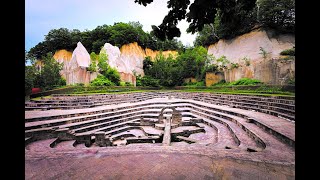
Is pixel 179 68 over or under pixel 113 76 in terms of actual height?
over

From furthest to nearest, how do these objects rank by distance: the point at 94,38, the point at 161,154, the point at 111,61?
the point at 94,38, the point at 111,61, the point at 161,154

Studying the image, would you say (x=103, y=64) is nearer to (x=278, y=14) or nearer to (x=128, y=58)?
(x=128, y=58)

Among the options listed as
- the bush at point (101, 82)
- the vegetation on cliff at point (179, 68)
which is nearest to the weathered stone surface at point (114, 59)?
the bush at point (101, 82)

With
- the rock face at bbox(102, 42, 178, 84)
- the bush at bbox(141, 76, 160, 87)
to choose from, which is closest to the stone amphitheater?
the rock face at bbox(102, 42, 178, 84)

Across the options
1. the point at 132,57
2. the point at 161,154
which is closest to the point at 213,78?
the point at 132,57

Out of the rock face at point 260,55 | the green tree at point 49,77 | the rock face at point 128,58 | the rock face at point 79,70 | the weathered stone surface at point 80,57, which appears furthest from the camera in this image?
the rock face at point 128,58

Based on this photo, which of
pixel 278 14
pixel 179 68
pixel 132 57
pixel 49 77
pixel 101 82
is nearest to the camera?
pixel 278 14

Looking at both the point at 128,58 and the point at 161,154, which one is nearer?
the point at 161,154

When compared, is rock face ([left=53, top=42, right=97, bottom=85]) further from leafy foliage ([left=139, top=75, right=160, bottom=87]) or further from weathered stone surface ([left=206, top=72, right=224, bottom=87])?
weathered stone surface ([left=206, top=72, right=224, bottom=87])

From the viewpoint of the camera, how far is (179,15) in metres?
2.91

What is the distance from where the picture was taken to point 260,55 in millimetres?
27422

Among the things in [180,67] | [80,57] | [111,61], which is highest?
[80,57]

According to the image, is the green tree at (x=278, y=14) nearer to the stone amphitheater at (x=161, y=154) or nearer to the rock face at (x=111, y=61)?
the stone amphitheater at (x=161, y=154)

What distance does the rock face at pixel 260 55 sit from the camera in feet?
68.8
